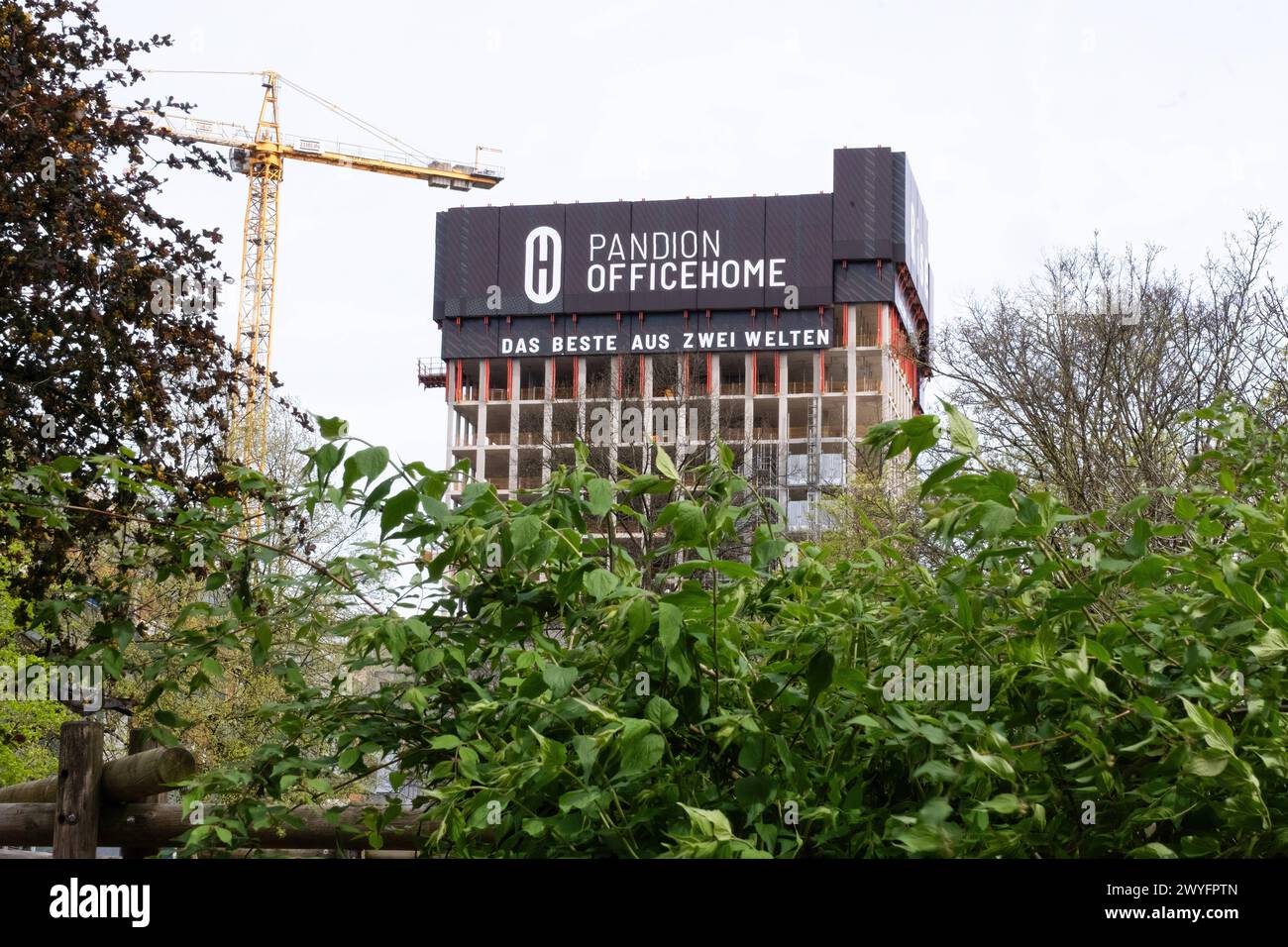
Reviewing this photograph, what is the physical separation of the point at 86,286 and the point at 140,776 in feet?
16.3

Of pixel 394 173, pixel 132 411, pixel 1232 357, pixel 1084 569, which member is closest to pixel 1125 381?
pixel 1232 357

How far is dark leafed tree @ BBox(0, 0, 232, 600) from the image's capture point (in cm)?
870

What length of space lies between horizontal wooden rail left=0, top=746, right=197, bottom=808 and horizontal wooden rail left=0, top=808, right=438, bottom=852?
0.08m

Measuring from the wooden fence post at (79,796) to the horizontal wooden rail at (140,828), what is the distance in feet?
0.33

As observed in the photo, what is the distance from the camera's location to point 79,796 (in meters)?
5.45

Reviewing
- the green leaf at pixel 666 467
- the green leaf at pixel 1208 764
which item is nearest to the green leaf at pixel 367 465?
the green leaf at pixel 666 467

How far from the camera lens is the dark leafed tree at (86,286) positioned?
870 cm

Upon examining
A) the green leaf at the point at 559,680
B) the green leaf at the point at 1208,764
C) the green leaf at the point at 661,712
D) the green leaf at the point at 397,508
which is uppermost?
the green leaf at the point at 397,508

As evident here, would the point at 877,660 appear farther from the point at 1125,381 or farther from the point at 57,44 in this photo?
the point at 1125,381

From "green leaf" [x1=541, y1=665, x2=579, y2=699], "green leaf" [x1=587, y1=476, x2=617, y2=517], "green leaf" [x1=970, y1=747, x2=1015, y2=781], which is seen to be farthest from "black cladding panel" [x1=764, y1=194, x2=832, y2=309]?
"green leaf" [x1=970, y1=747, x2=1015, y2=781]

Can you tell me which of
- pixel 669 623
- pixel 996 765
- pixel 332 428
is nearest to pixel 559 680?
pixel 669 623

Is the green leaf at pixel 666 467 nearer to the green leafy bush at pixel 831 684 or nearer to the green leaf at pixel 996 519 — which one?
the green leafy bush at pixel 831 684

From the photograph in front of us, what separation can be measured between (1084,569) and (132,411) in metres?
7.63
